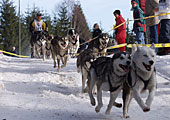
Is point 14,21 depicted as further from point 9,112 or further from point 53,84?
point 9,112

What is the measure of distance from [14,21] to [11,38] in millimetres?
2850

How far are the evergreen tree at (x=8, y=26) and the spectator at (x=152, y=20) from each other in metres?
32.4

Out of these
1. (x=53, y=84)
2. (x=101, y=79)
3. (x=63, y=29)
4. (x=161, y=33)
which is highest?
(x=63, y=29)

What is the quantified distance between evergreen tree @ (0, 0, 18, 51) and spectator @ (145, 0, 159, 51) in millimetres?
32396

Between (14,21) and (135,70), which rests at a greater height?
(14,21)

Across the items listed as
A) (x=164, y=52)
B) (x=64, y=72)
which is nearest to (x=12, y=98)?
(x=64, y=72)

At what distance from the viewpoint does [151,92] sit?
3320 millimetres

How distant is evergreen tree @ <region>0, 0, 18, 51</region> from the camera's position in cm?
3953

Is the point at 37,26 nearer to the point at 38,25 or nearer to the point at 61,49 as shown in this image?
the point at 38,25

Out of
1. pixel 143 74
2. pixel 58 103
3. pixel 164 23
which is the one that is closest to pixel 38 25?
pixel 164 23

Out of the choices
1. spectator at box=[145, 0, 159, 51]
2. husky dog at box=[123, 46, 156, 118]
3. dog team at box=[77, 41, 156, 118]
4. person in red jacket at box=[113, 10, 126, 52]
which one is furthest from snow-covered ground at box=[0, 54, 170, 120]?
person in red jacket at box=[113, 10, 126, 52]

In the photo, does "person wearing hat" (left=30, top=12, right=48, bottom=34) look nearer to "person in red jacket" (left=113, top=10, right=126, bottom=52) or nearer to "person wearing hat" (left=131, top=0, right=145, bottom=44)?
"person in red jacket" (left=113, top=10, right=126, bottom=52)

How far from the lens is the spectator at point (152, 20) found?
9.04m

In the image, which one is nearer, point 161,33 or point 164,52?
point 161,33
